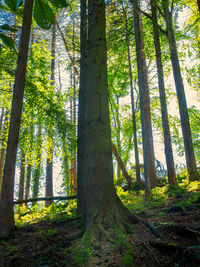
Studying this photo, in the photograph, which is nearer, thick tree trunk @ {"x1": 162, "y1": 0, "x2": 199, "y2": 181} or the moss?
the moss

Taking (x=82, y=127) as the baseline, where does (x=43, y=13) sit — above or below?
above

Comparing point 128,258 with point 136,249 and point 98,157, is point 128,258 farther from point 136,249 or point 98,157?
point 98,157

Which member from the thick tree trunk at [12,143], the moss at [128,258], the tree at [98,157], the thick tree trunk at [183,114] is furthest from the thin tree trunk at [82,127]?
the thick tree trunk at [183,114]

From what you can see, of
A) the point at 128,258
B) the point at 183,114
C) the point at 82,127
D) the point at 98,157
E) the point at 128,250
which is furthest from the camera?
the point at 183,114

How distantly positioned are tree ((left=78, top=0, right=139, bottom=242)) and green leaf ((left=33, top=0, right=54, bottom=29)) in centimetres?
124

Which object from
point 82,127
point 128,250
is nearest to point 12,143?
point 82,127

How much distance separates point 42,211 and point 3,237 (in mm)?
3576

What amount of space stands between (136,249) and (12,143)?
315 centimetres

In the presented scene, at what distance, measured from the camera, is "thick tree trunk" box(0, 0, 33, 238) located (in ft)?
13.1

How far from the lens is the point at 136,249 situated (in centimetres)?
240

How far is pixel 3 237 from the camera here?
3.82 m

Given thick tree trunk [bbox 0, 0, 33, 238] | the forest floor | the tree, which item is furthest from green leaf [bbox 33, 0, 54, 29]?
the forest floor

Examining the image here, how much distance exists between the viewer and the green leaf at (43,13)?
103 inches

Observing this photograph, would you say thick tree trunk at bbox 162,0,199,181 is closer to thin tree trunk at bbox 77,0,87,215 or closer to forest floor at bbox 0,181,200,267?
thin tree trunk at bbox 77,0,87,215
